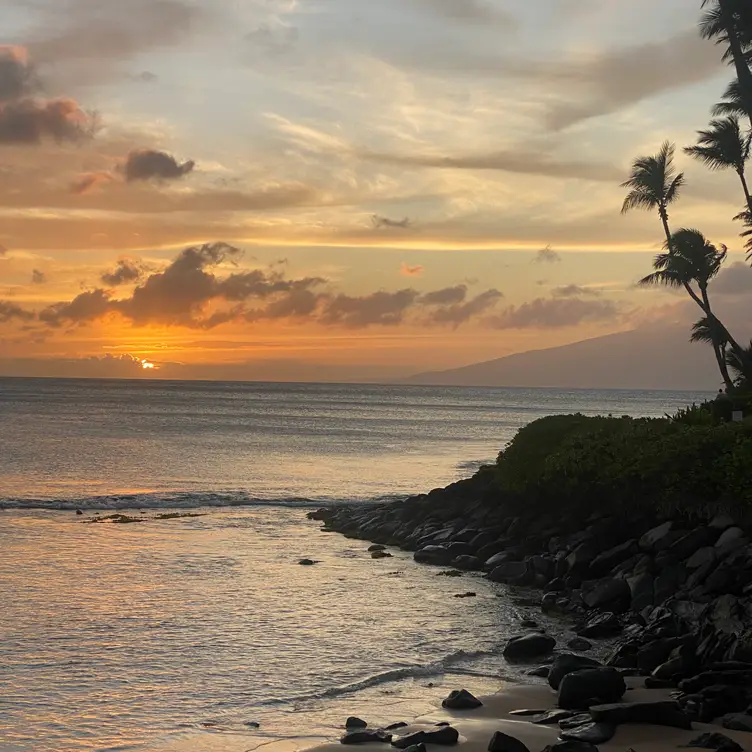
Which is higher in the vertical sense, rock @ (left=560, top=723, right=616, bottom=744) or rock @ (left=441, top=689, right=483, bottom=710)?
rock @ (left=560, top=723, right=616, bottom=744)

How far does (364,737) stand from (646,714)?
3.70 meters

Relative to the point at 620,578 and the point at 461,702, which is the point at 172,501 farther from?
the point at 461,702

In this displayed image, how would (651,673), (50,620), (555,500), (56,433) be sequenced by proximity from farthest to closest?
(56,433)
(555,500)
(50,620)
(651,673)

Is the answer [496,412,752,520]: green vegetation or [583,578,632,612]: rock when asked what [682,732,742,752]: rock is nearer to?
[583,578,632,612]: rock

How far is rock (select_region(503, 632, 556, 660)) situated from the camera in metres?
16.9

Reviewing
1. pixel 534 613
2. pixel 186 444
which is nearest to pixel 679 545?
pixel 534 613

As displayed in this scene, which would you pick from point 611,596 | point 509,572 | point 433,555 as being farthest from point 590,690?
point 433,555

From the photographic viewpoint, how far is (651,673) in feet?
50.2

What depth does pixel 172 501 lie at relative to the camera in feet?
142

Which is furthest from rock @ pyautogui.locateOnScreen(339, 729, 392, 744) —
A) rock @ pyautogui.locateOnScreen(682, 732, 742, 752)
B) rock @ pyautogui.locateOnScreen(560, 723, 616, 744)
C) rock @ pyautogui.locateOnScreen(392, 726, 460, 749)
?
rock @ pyautogui.locateOnScreen(682, 732, 742, 752)

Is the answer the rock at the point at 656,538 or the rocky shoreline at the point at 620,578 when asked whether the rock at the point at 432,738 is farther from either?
the rock at the point at 656,538

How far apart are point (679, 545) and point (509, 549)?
20.7 ft

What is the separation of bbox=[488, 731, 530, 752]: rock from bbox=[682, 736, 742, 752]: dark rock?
2052mm

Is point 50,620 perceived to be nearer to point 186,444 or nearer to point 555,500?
point 555,500
